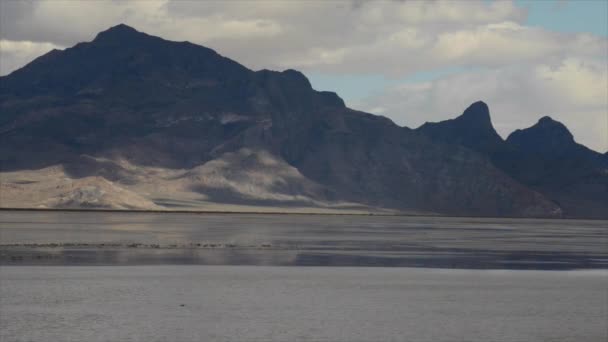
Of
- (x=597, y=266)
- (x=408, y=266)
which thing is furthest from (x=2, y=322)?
(x=597, y=266)

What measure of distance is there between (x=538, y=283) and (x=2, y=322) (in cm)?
4175

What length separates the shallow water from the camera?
49625 mm

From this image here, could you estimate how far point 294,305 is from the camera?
59.9 metres

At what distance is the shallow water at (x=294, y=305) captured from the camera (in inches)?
1954

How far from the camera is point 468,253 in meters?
113

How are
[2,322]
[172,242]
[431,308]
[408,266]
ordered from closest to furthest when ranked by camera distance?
[2,322], [431,308], [408,266], [172,242]

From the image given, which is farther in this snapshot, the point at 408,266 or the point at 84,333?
the point at 408,266

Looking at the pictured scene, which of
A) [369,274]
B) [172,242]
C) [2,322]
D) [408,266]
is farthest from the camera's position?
[172,242]

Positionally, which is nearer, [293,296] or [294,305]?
[294,305]

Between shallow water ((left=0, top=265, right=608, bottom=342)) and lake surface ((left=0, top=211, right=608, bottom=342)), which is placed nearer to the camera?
shallow water ((left=0, top=265, right=608, bottom=342))

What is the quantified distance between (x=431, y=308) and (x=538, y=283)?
18.8 metres

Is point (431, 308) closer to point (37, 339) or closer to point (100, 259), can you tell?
point (37, 339)

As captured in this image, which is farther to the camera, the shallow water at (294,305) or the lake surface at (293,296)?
the lake surface at (293,296)

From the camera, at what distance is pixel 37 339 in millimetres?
46250
